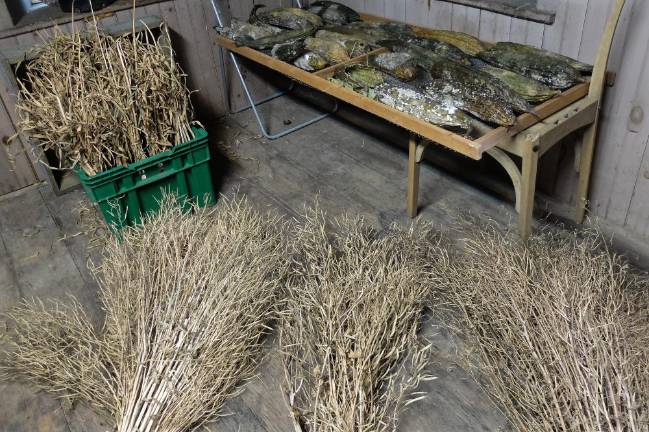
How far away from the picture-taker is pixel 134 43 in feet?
8.75

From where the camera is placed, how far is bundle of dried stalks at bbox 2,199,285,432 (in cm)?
183

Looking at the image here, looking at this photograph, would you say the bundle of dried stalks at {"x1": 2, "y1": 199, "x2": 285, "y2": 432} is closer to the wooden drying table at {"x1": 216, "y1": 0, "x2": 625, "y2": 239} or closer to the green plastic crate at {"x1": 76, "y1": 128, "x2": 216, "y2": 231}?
the green plastic crate at {"x1": 76, "y1": 128, "x2": 216, "y2": 231}

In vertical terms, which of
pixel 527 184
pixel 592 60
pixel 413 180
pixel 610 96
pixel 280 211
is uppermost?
pixel 592 60

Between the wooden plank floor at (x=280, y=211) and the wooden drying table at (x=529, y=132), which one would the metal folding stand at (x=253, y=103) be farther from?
the wooden drying table at (x=529, y=132)

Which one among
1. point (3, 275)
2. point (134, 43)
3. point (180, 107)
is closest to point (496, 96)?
point (180, 107)

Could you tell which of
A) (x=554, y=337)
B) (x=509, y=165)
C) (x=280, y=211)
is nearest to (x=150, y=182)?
(x=280, y=211)

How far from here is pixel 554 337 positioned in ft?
5.72

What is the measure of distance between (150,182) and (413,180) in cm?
138

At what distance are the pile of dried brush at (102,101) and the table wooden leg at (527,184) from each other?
5.62 ft

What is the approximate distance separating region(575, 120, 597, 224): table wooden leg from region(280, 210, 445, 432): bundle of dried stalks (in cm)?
88

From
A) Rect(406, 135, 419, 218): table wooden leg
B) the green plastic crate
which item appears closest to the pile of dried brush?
the green plastic crate

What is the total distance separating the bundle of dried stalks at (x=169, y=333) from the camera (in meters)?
1.83

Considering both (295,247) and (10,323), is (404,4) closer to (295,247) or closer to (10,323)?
(295,247)

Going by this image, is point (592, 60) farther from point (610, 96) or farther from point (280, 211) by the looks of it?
point (280, 211)
